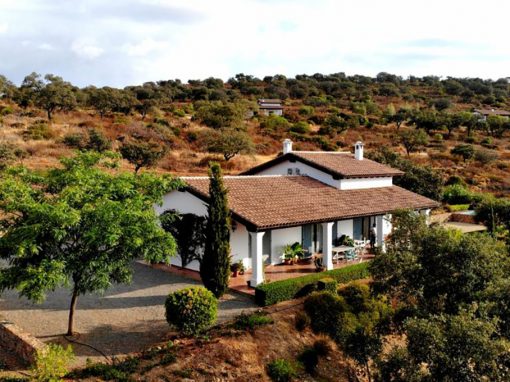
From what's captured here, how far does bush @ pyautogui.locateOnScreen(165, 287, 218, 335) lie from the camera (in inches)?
577

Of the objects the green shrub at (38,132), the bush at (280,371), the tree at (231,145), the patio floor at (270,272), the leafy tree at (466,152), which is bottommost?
the bush at (280,371)

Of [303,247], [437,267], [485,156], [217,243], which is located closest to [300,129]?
[485,156]

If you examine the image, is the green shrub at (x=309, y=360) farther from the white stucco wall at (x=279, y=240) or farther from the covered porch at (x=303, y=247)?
the white stucco wall at (x=279, y=240)

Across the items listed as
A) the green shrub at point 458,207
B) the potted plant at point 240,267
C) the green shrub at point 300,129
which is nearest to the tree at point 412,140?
the green shrub at point 300,129

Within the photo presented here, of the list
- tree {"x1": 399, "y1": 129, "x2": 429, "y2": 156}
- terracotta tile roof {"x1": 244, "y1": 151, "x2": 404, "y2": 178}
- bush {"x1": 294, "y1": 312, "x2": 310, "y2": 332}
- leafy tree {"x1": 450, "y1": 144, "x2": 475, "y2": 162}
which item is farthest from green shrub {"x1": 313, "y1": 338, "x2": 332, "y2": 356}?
leafy tree {"x1": 450, "y1": 144, "x2": 475, "y2": 162}

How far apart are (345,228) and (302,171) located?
4.17 metres

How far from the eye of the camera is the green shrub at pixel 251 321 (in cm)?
1571

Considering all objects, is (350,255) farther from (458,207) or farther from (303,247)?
(458,207)

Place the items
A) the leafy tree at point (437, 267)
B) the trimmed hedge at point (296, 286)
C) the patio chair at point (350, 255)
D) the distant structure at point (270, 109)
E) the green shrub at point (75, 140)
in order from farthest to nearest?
1. the distant structure at point (270, 109)
2. the green shrub at point (75, 140)
3. the patio chair at point (350, 255)
4. the trimmed hedge at point (296, 286)
5. the leafy tree at point (437, 267)

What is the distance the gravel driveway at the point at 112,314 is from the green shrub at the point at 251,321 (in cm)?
63

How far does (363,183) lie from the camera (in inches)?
1077

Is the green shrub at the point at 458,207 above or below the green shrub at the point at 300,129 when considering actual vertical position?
below

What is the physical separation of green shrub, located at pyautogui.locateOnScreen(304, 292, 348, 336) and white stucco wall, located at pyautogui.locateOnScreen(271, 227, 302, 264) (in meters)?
5.26

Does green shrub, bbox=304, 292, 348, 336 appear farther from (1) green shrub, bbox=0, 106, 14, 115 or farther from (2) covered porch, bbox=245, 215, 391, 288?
(1) green shrub, bbox=0, 106, 14, 115
